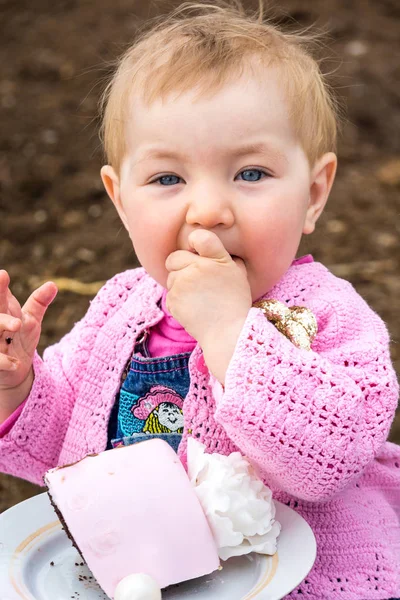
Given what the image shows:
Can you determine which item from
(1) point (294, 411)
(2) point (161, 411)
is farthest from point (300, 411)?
(2) point (161, 411)

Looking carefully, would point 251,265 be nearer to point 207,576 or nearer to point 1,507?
point 207,576

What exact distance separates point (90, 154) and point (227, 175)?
3.25 metres

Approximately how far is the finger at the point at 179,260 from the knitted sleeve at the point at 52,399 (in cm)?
38

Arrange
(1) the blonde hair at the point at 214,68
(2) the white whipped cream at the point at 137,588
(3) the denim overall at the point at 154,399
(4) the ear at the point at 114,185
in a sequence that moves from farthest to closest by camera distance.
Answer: (4) the ear at the point at 114,185, (3) the denim overall at the point at 154,399, (1) the blonde hair at the point at 214,68, (2) the white whipped cream at the point at 137,588

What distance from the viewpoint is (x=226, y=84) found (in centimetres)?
156

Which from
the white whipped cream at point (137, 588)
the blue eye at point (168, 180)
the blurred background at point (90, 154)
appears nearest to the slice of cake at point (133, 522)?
the white whipped cream at point (137, 588)

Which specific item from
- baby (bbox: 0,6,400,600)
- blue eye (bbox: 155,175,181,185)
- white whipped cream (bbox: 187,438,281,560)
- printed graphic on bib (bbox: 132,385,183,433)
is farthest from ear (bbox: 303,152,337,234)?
white whipped cream (bbox: 187,438,281,560)

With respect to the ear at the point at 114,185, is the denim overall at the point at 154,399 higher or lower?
lower

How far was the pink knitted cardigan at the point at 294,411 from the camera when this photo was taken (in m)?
1.40

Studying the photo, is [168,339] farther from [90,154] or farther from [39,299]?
[90,154]

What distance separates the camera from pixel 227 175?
157 centimetres

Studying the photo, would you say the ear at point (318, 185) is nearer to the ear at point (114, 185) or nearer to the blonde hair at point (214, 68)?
the blonde hair at point (214, 68)

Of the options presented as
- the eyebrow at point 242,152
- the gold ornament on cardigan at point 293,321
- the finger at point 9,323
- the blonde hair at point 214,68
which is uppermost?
the blonde hair at point 214,68

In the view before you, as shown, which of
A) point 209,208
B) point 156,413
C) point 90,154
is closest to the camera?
point 209,208
